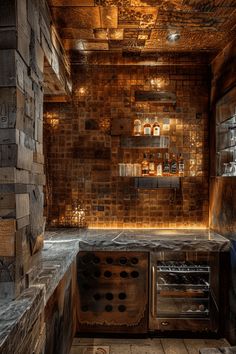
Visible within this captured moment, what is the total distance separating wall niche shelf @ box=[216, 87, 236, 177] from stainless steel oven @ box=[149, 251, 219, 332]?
1019 millimetres

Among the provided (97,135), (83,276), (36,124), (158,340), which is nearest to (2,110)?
(36,124)

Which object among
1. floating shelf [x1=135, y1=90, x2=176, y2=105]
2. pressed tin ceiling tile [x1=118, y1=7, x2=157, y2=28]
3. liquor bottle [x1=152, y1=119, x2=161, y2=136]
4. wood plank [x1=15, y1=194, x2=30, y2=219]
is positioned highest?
pressed tin ceiling tile [x1=118, y1=7, x2=157, y2=28]

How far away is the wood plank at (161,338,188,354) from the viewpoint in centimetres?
286

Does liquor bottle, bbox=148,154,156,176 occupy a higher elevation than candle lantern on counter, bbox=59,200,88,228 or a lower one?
higher

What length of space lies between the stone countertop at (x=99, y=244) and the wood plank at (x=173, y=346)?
92 centimetres

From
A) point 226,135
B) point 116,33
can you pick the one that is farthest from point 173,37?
point 226,135

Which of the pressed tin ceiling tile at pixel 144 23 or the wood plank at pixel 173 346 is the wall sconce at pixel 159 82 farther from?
the wood plank at pixel 173 346

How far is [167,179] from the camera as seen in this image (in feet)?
12.2

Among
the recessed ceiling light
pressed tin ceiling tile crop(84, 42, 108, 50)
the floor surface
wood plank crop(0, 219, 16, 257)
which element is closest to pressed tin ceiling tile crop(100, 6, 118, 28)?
pressed tin ceiling tile crop(84, 42, 108, 50)

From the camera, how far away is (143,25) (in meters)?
2.86

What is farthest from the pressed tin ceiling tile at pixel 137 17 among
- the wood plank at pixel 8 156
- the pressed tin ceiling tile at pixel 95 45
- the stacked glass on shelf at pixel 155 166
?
the wood plank at pixel 8 156

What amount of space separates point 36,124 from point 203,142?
258cm

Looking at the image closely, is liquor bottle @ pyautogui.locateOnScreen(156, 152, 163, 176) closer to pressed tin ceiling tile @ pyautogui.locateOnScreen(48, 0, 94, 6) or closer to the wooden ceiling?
the wooden ceiling

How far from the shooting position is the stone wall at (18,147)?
1.48 m
